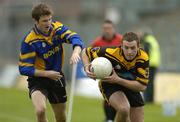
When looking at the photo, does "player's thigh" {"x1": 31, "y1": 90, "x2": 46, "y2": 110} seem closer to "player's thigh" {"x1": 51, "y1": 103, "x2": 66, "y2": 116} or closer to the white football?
"player's thigh" {"x1": 51, "y1": 103, "x2": 66, "y2": 116}

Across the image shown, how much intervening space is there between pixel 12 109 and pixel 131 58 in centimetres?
936

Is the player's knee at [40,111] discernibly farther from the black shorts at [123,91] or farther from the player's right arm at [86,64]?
the black shorts at [123,91]

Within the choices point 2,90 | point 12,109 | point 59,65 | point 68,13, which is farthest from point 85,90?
point 68,13

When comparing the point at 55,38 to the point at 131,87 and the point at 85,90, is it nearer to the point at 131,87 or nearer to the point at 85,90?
the point at 131,87

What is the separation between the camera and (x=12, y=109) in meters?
19.5

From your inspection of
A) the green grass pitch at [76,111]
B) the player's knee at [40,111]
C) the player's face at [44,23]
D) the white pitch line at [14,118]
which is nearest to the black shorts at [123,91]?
the player's knee at [40,111]

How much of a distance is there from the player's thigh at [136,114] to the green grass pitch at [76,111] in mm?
4953

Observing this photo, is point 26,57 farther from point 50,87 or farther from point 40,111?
point 40,111

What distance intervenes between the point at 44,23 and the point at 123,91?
68.1 inches

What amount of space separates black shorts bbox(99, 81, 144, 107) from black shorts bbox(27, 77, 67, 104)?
0.70 metres

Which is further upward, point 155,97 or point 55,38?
point 55,38

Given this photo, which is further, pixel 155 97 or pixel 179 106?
pixel 155 97

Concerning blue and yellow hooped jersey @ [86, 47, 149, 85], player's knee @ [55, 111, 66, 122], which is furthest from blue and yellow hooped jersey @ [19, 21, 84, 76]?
player's knee @ [55, 111, 66, 122]

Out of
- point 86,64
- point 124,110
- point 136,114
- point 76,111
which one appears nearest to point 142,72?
point 124,110
